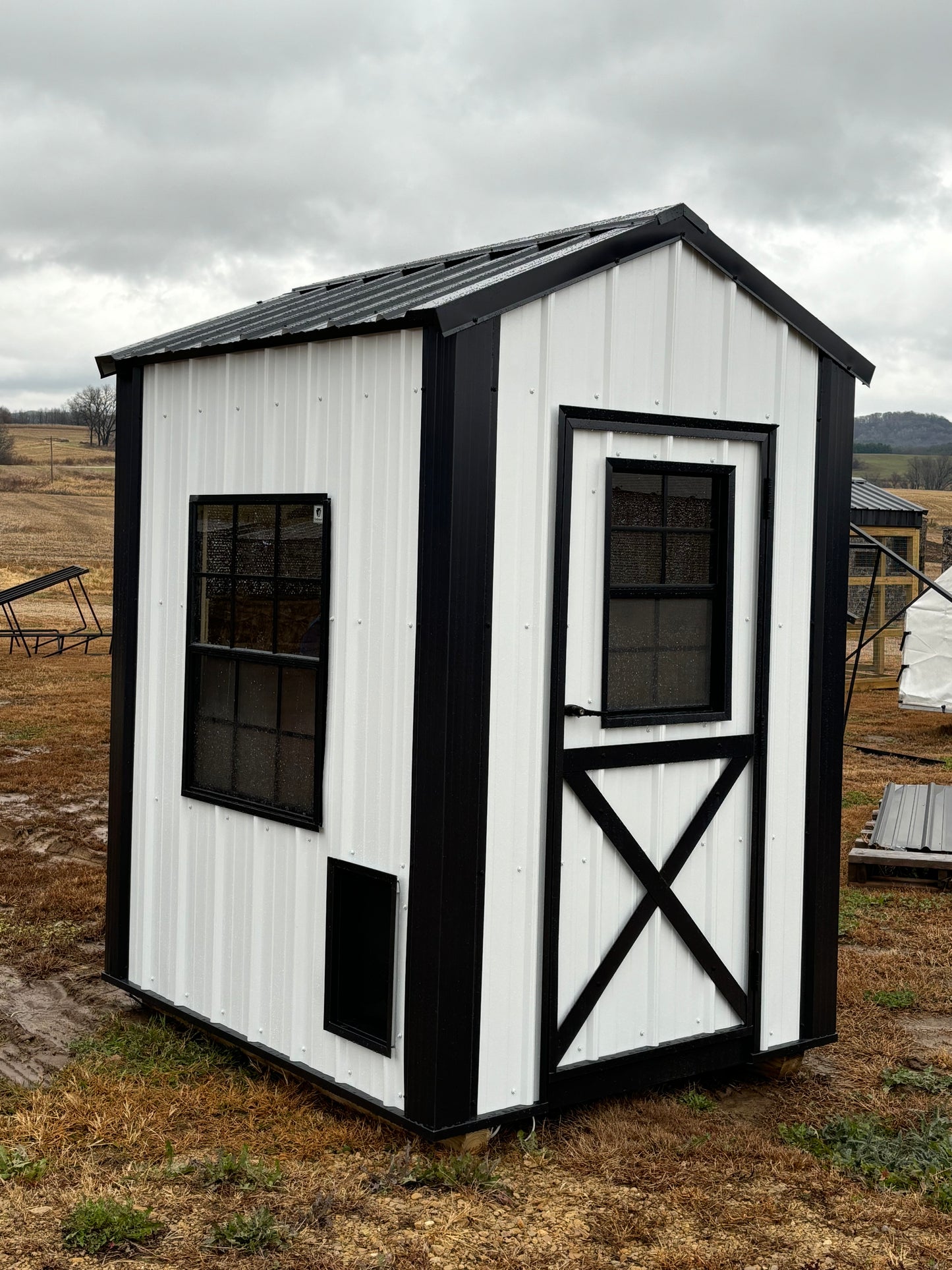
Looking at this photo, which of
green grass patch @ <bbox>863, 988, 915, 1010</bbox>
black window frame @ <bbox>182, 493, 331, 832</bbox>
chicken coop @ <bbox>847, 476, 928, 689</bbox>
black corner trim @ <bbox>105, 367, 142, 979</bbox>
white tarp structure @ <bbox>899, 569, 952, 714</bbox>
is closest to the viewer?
black window frame @ <bbox>182, 493, 331, 832</bbox>

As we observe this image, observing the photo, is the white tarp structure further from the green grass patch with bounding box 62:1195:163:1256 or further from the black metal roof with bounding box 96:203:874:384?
the green grass patch with bounding box 62:1195:163:1256

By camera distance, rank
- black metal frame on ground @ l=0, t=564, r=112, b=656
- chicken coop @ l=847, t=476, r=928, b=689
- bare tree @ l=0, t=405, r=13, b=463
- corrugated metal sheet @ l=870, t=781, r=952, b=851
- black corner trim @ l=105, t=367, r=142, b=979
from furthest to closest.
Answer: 1. bare tree @ l=0, t=405, r=13, b=463
2. black metal frame on ground @ l=0, t=564, r=112, b=656
3. chicken coop @ l=847, t=476, r=928, b=689
4. corrugated metal sheet @ l=870, t=781, r=952, b=851
5. black corner trim @ l=105, t=367, r=142, b=979

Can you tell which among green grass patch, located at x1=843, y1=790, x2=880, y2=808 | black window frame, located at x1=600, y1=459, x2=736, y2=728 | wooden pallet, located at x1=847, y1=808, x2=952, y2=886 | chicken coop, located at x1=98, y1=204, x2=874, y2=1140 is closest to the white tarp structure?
green grass patch, located at x1=843, y1=790, x2=880, y2=808

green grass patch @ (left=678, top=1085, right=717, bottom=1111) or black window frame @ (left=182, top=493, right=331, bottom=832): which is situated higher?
black window frame @ (left=182, top=493, right=331, bottom=832)

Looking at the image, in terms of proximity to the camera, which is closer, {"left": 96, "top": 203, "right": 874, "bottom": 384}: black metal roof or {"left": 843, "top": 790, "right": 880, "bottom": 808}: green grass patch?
{"left": 96, "top": 203, "right": 874, "bottom": 384}: black metal roof

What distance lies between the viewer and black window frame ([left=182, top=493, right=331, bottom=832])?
5137mm

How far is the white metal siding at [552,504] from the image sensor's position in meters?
4.78

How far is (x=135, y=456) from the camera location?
20.2 feet

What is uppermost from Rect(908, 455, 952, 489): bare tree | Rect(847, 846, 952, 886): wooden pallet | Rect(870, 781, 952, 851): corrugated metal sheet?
Rect(908, 455, 952, 489): bare tree

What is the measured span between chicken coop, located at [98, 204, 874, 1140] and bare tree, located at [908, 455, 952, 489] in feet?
224

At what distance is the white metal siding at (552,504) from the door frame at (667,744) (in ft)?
0.12

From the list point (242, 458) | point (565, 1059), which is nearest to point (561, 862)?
point (565, 1059)

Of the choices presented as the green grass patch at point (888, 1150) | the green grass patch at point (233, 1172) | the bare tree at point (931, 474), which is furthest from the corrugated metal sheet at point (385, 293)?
the bare tree at point (931, 474)

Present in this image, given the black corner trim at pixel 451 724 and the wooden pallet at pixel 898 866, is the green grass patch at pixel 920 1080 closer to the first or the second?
the black corner trim at pixel 451 724
